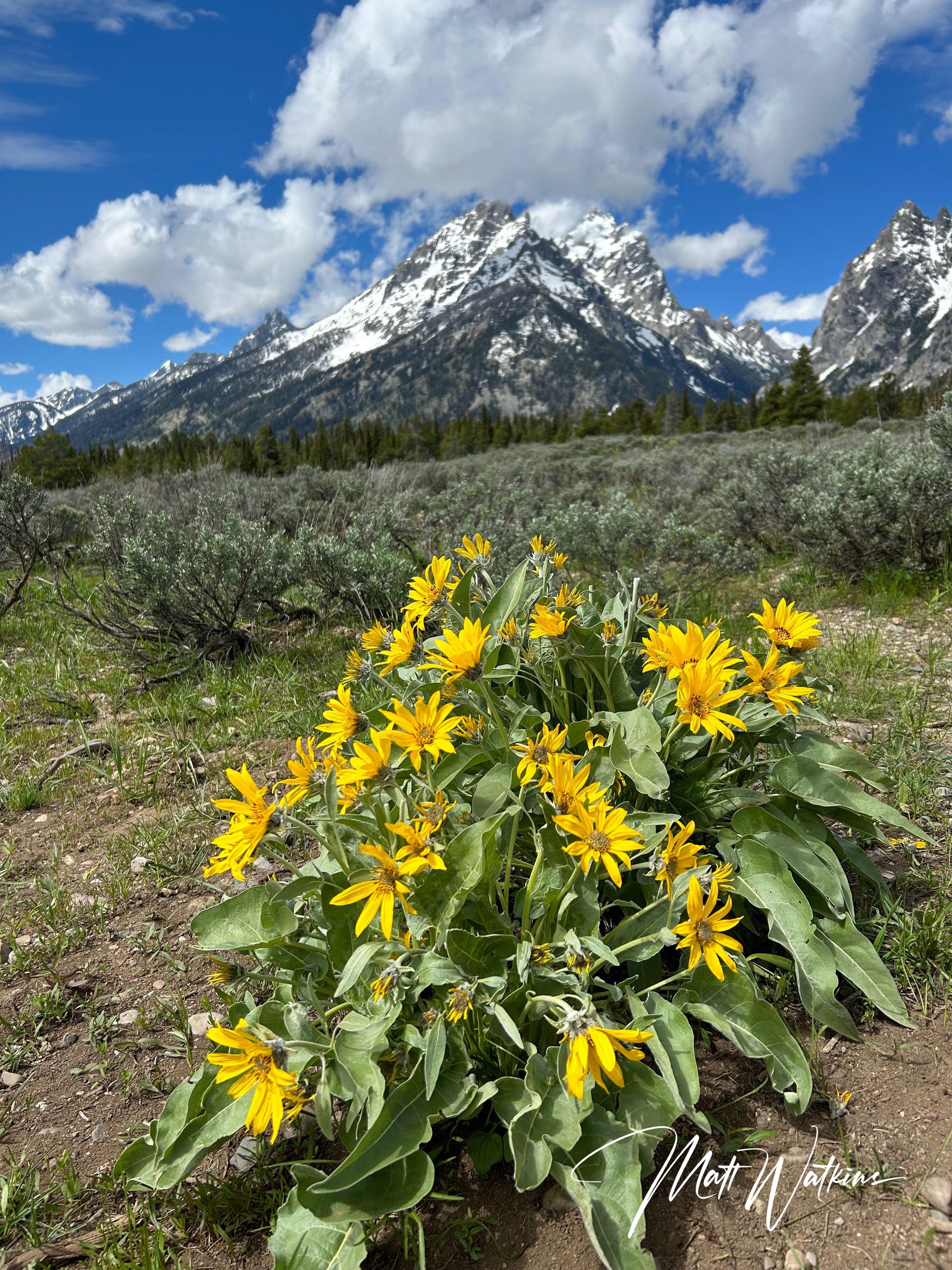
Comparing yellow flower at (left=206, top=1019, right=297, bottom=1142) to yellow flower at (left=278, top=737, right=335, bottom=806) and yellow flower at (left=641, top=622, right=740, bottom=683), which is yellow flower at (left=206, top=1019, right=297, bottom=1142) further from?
yellow flower at (left=641, top=622, right=740, bottom=683)

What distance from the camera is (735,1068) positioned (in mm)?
1579

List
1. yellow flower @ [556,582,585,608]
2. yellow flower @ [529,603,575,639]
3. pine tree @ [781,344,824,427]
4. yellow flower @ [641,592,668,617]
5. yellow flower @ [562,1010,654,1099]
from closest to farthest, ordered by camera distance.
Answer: yellow flower @ [562,1010,654,1099], yellow flower @ [529,603,575,639], yellow flower @ [556,582,585,608], yellow flower @ [641,592,668,617], pine tree @ [781,344,824,427]

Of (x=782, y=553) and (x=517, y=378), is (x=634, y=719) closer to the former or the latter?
(x=782, y=553)

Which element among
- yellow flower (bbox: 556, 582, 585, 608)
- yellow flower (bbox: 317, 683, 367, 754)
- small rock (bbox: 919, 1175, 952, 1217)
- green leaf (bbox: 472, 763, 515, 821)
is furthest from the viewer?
yellow flower (bbox: 556, 582, 585, 608)

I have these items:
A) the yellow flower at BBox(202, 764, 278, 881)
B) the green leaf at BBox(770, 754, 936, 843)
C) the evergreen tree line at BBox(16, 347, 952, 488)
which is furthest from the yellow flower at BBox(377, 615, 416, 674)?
the evergreen tree line at BBox(16, 347, 952, 488)

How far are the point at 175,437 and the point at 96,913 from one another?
61502mm

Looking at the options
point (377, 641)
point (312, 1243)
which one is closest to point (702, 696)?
point (377, 641)

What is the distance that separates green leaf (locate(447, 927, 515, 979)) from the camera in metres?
1.38

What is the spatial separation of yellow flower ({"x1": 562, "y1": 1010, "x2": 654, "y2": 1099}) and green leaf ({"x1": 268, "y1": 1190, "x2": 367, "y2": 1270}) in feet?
1.68

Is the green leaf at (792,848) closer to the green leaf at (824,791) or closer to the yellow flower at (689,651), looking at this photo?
the green leaf at (824,791)

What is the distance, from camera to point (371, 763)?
1411mm

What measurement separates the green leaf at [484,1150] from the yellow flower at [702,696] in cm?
98

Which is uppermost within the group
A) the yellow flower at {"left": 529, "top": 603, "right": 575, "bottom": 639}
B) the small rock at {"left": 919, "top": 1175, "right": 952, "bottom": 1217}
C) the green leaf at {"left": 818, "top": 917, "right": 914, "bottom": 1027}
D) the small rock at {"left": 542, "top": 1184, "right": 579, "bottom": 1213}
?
the yellow flower at {"left": 529, "top": 603, "right": 575, "bottom": 639}

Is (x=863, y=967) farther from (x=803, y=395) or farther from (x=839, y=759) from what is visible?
(x=803, y=395)
